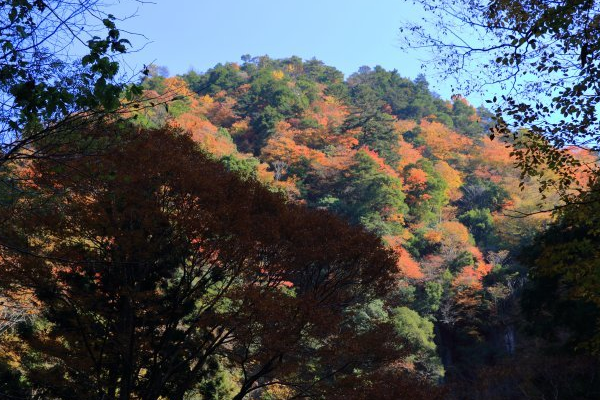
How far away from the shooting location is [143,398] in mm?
9250

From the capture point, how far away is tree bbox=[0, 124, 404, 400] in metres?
9.01

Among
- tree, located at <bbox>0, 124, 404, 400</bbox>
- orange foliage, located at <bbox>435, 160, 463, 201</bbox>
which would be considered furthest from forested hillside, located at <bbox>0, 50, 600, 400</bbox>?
orange foliage, located at <bbox>435, 160, 463, 201</bbox>

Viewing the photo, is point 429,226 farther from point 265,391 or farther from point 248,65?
point 248,65

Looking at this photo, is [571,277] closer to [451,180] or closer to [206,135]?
[206,135]

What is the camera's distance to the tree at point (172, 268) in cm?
901

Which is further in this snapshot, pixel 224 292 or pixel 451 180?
pixel 451 180

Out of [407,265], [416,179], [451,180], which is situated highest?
[451,180]

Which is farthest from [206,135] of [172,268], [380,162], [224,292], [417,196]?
[224,292]

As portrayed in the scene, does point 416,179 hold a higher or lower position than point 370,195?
higher

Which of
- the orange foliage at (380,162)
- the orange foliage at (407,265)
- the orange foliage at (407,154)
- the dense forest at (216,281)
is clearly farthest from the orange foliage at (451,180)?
the orange foliage at (407,265)

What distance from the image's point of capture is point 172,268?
37.0 feet

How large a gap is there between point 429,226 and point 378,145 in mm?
7571

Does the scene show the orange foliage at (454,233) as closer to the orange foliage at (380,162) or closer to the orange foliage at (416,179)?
the orange foliage at (416,179)

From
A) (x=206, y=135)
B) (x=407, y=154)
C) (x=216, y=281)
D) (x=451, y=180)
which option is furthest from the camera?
(x=407, y=154)
